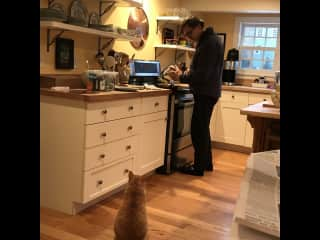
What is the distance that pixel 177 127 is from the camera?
390 cm

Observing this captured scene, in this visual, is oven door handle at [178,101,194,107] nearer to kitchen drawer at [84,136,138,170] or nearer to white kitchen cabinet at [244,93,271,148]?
kitchen drawer at [84,136,138,170]

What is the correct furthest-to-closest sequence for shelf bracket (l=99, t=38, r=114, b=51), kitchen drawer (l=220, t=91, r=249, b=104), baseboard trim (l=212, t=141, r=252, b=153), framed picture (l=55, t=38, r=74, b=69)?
baseboard trim (l=212, t=141, r=252, b=153) → kitchen drawer (l=220, t=91, r=249, b=104) → shelf bracket (l=99, t=38, r=114, b=51) → framed picture (l=55, t=38, r=74, b=69)

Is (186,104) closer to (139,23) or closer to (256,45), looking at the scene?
(139,23)

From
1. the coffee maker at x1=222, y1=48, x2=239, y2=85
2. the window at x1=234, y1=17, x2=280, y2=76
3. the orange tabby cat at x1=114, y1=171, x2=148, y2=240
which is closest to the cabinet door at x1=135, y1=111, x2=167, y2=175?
the orange tabby cat at x1=114, y1=171, x2=148, y2=240

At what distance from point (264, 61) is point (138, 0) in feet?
8.37

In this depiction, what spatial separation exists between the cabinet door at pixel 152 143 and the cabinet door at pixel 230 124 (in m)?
1.57

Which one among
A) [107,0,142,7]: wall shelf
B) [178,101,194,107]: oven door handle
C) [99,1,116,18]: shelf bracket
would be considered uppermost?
[107,0,142,7]: wall shelf

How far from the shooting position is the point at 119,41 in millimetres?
3852

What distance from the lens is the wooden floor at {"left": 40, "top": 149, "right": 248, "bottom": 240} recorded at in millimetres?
2467

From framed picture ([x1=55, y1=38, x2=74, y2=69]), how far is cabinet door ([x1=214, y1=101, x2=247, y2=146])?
247 cm

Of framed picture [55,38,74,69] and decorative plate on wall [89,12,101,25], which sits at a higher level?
decorative plate on wall [89,12,101,25]
